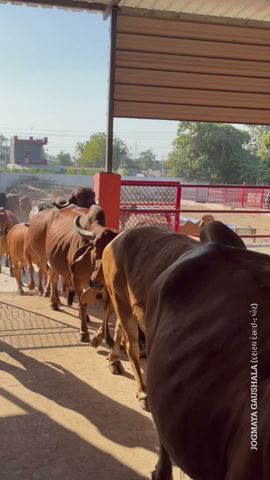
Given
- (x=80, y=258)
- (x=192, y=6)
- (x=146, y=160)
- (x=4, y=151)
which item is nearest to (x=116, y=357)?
(x=80, y=258)

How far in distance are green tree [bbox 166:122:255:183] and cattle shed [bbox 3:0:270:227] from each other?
1547 inches

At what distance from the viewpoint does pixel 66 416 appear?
339cm

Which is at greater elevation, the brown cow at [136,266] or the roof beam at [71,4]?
the roof beam at [71,4]

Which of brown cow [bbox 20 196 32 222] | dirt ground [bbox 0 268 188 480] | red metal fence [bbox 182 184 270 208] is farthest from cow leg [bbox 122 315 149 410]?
brown cow [bbox 20 196 32 222]

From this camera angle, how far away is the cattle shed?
262 inches

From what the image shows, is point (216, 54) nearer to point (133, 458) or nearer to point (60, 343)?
point (60, 343)

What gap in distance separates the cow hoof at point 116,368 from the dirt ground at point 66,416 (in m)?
0.06

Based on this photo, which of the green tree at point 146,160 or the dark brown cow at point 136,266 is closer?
the dark brown cow at point 136,266

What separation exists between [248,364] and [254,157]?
163ft

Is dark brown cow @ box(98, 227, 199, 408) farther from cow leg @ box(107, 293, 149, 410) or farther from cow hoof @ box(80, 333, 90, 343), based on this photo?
cow hoof @ box(80, 333, 90, 343)

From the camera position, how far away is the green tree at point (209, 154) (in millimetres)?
47406

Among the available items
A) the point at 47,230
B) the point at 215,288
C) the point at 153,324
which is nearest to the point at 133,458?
the point at 153,324

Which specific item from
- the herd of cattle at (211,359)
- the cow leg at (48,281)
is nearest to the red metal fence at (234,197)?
the cow leg at (48,281)

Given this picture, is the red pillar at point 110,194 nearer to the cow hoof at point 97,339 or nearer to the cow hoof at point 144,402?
the cow hoof at point 97,339
